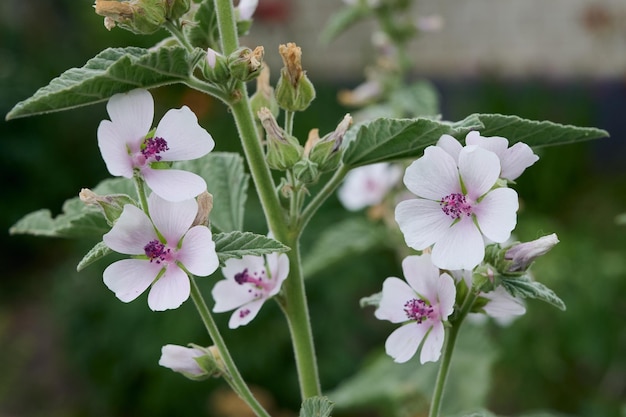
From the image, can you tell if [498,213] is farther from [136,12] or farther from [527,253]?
[136,12]

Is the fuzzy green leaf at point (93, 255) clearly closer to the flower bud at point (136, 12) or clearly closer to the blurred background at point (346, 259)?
the flower bud at point (136, 12)

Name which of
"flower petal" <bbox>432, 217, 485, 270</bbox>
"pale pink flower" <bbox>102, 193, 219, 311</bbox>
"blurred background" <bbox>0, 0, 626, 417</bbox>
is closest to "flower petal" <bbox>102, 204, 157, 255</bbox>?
"pale pink flower" <bbox>102, 193, 219, 311</bbox>

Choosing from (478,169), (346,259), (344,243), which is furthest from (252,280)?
(346,259)

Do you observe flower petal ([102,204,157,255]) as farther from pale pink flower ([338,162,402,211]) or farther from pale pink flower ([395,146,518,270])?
A: pale pink flower ([338,162,402,211])

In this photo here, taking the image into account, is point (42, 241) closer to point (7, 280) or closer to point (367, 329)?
point (7, 280)

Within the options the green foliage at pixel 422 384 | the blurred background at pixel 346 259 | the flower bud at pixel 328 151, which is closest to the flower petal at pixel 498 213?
the flower bud at pixel 328 151
